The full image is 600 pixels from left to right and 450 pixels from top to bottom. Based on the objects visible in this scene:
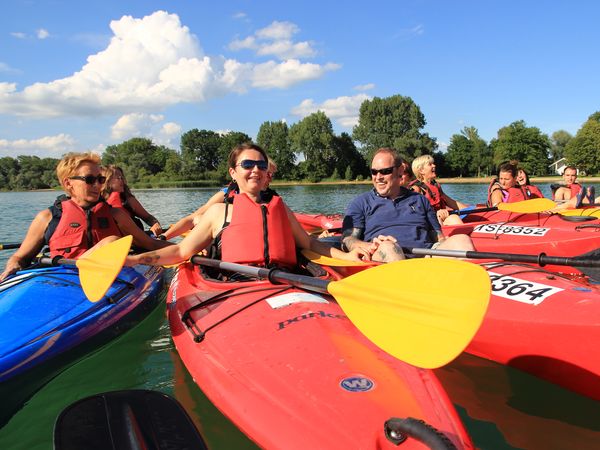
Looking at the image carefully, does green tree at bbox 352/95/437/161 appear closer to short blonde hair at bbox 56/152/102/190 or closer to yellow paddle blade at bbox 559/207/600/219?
yellow paddle blade at bbox 559/207/600/219

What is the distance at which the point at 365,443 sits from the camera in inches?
60.9

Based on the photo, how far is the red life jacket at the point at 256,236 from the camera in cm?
310

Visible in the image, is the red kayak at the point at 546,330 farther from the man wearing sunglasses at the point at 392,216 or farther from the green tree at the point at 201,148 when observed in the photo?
the green tree at the point at 201,148

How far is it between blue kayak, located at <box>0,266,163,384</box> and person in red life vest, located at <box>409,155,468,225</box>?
4007mm

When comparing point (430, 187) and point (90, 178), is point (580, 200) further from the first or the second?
point (90, 178)

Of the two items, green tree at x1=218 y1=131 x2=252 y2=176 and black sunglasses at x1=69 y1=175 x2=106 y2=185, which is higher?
green tree at x1=218 y1=131 x2=252 y2=176

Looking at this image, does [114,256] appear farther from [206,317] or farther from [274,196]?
[274,196]

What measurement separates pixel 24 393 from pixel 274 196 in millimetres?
2019

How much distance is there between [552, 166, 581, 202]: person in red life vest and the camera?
365 inches

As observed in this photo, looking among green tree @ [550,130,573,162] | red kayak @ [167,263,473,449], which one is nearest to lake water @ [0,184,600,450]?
red kayak @ [167,263,473,449]

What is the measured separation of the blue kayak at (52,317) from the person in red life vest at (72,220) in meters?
0.27

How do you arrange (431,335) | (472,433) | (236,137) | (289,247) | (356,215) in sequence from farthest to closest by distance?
(236,137) < (356,215) < (289,247) < (472,433) < (431,335)

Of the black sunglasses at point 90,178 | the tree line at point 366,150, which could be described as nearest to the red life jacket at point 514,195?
the black sunglasses at point 90,178

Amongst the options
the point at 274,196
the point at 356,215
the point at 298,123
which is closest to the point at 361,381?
the point at 274,196
